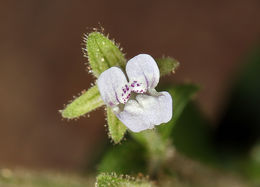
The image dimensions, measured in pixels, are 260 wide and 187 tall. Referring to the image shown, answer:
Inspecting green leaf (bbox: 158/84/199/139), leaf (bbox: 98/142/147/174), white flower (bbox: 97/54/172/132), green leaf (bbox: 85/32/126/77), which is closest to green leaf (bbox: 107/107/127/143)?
white flower (bbox: 97/54/172/132)

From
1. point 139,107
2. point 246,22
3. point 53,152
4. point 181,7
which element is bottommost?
point 139,107

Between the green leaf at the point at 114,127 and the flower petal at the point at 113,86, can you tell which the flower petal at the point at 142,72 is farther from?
the green leaf at the point at 114,127

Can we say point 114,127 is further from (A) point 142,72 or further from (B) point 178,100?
(B) point 178,100

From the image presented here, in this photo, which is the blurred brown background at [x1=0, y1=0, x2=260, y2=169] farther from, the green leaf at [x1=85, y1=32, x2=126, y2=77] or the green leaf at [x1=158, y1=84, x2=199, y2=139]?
the green leaf at [x1=85, y1=32, x2=126, y2=77]

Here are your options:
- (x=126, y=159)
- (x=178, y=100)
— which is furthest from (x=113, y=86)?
(x=126, y=159)

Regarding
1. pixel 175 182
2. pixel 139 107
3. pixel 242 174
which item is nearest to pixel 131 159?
pixel 175 182

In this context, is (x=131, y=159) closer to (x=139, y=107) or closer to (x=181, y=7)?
(x=139, y=107)
